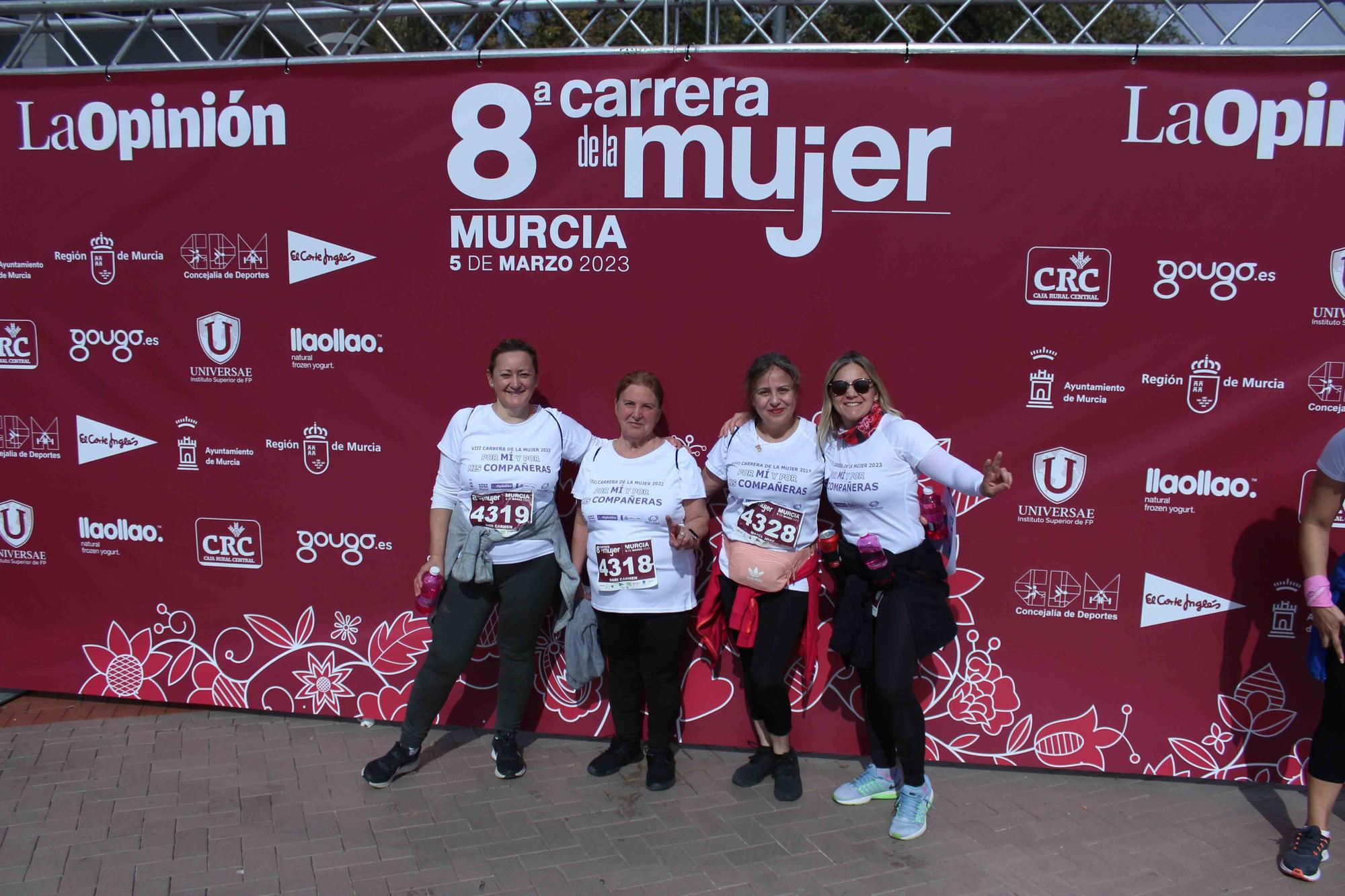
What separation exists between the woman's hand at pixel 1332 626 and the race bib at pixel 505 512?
9.39 feet

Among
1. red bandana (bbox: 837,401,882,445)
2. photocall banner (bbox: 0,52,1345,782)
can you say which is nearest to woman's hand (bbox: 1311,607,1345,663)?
photocall banner (bbox: 0,52,1345,782)

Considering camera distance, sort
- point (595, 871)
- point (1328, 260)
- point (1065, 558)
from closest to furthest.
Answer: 1. point (595, 871)
2. point (1328, 260)
3. point (1065, 558)

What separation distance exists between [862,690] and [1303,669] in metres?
1.79

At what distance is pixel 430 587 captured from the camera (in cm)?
409

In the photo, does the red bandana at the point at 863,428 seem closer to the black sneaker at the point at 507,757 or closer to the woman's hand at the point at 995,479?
the woman's hand at the point at 995,479

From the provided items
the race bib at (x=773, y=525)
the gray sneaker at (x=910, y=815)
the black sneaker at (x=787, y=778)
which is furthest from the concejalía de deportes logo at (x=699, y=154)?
the gray sneaker at (x=910, y=815)

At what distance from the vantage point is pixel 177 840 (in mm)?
3680

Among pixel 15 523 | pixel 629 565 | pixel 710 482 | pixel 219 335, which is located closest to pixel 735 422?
pixel 710 482

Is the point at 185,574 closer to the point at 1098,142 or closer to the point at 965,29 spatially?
the point at 1098,142

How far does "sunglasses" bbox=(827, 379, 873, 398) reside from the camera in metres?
3.70

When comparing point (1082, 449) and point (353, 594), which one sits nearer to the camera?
point (1082, 449)

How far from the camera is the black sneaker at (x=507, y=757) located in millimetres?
4160

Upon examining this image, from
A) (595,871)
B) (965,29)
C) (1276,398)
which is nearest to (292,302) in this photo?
(595,871)

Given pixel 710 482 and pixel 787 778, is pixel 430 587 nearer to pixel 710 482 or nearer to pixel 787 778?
pixel 710 482
